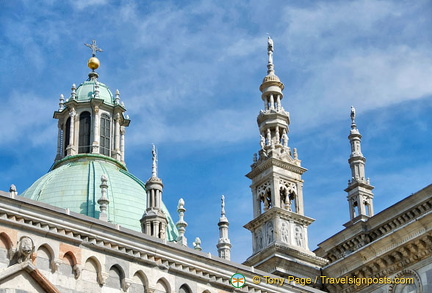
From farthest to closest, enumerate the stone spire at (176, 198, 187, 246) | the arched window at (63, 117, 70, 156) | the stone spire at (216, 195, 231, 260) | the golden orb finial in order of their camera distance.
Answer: the golden orb finial
the arched window at (63, 117, 70, 156)
the stone spire at (176, 198, 187, 246)
the stone spire at (216, 195, 231, 260)

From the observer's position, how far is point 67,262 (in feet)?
88.5

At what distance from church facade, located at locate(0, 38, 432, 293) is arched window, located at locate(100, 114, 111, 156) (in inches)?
3.6

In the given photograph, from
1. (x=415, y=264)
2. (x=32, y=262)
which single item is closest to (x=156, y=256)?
(x=32, y=262)

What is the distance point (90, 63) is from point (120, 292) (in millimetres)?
49103

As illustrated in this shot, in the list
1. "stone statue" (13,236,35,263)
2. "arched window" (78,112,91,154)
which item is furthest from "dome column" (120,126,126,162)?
"stone statue" (13,236,35,263)

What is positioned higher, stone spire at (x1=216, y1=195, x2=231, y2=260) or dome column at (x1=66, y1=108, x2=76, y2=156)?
dome column at (x1=66, y1=108, x2=76, y2=156)

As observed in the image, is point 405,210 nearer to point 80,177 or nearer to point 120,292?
point 120,292

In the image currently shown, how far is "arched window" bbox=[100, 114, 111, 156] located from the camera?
72.9 meters

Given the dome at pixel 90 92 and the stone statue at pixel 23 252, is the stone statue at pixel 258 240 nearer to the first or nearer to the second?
the stone statue at pixel 23 252

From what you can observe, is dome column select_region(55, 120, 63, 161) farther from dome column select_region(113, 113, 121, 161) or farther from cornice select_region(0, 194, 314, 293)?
A: cornice select_region(0, 194, 314, 293)

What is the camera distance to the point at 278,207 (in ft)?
147

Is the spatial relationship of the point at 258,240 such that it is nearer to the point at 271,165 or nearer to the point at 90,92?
the point at 271,165

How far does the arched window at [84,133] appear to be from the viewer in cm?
7219


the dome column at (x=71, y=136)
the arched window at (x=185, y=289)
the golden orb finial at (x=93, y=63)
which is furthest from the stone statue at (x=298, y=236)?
the golden orb finial at (x=93, y=63)
